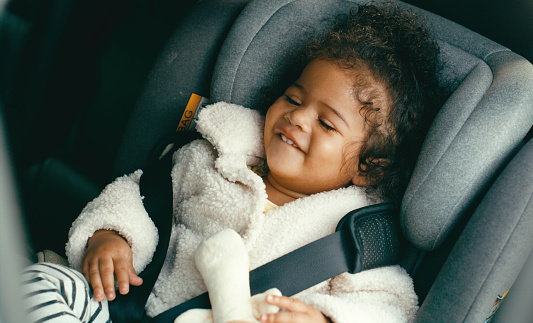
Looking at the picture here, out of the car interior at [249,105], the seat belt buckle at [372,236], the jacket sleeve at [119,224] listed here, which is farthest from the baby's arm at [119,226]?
the seat belt buckle at [372,236]

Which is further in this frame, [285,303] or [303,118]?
[303,118]

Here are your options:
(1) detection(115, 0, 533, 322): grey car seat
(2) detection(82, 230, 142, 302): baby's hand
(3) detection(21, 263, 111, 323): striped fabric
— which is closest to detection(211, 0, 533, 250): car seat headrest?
(1) detection(115, 0, 533, 322): grey car seat

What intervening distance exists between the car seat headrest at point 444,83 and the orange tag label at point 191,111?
6 centimetres

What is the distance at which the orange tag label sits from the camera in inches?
40.4

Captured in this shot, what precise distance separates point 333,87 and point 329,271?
378 millimetres

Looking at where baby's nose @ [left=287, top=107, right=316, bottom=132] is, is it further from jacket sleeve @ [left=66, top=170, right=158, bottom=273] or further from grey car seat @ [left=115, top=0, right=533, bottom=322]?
jacket sleeve @ [left=66, top=170, right=158, bottom=273]

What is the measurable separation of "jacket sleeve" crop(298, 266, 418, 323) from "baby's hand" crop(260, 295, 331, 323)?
40 mm

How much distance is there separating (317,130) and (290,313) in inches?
15.2

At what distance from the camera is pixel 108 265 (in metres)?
0.76

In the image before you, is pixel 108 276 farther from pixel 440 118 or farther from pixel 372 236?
pixel 440 118

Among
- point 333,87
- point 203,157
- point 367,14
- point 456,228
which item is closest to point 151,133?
point 203,157

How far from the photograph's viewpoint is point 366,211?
81 centimetres

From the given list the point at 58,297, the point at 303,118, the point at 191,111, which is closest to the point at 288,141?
the point at 303,118

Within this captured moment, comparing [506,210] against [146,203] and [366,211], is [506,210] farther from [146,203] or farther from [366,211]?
[146,203]
